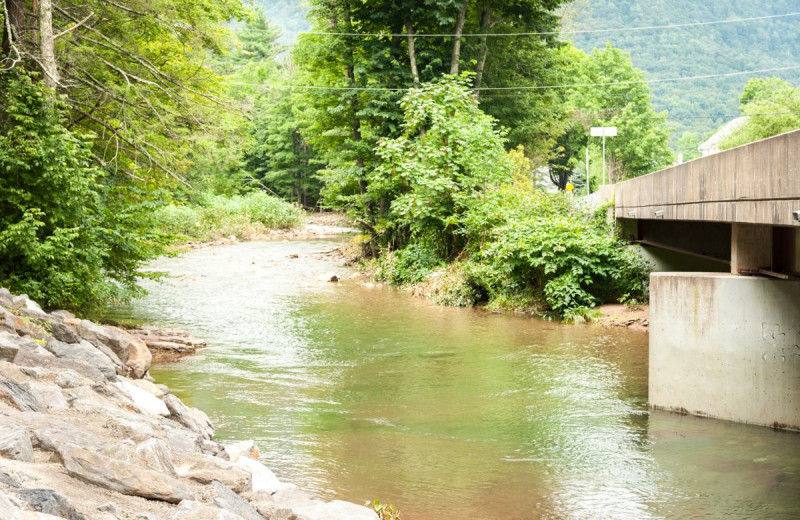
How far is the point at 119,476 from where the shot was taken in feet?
16.6

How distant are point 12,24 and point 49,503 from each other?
13.6 metres

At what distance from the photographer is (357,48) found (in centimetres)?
3303

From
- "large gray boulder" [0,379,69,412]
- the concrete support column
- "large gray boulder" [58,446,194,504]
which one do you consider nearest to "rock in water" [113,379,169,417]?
"large gray boulder" [0,379,69,412]

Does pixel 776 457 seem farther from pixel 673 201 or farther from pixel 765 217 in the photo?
pixel 673 201

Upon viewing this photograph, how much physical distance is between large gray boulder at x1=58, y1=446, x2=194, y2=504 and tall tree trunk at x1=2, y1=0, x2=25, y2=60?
11657 mm

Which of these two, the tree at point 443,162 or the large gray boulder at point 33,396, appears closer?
the large gray boulder at point 33,396

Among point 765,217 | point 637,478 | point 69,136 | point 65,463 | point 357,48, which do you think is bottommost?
point 637,478

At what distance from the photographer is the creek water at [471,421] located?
8750 mm

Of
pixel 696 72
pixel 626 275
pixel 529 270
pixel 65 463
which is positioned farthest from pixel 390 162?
pixel 696 72

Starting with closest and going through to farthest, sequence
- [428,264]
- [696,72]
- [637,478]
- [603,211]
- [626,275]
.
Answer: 1. [637,478]
2. [626,275]
3. [603,211]
4. [428,264]
5. [696,72]

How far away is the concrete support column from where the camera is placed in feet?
36.3

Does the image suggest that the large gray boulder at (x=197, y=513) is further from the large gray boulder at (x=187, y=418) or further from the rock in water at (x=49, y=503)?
the large gray boulder at (x=187, y=418)

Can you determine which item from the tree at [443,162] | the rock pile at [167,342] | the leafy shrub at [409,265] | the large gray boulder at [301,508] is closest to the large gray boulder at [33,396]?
the large gray boulder at [301,508]

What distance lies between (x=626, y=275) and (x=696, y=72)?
165 m
